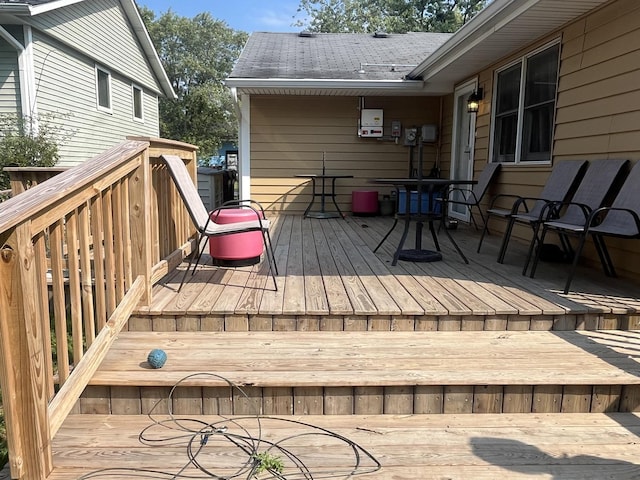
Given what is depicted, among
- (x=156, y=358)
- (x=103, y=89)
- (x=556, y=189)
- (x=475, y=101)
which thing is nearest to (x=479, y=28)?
(x=556, y=189)

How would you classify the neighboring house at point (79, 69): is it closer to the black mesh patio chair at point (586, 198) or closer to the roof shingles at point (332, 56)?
the roof shingles at point (332, 56)

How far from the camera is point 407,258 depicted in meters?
3.98

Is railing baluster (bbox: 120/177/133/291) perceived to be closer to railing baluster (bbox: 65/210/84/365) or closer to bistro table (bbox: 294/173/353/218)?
railing baluster (bbox: 65/210/84/365)

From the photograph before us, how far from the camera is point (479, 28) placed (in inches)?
173

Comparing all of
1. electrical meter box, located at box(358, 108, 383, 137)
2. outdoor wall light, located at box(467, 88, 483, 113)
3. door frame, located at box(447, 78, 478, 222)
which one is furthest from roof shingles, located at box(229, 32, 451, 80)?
outdoor wall light, located at box(467, 88, 483, 113)

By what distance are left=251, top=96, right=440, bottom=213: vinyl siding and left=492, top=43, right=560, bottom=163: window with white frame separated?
7.58 ft

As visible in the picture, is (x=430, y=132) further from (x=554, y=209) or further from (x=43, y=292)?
(x=43, y=292)

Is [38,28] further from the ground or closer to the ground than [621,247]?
further from the ground

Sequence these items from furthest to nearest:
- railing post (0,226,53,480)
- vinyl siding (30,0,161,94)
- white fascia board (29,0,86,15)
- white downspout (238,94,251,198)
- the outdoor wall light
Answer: vinyl siding (30,0,161,94) → white downspout (238,94,251,198) → white fascia board (29,0,86,15) → the outdoor wall light → railing post (0,226,53,480)

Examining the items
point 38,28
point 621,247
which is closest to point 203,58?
point 38,28

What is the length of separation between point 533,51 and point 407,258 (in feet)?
8.42

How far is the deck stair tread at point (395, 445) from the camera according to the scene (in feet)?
5.53

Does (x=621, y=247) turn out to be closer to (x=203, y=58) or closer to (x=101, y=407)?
(x=101, y=407)

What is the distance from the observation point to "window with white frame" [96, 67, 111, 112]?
1021 cm
